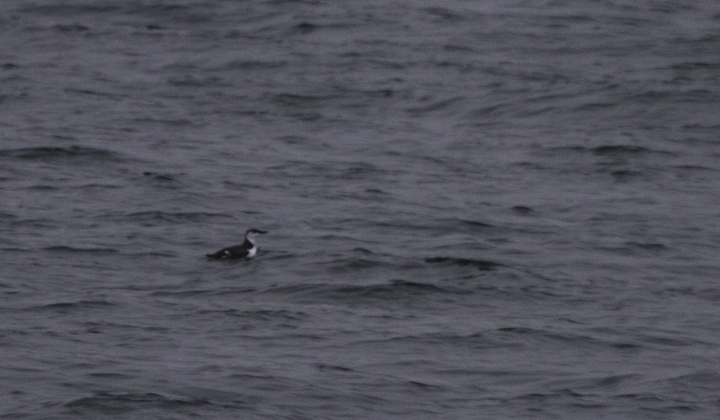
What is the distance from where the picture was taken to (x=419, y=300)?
16.2 m

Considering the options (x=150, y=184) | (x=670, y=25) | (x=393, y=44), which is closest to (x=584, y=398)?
(x=150, y=184)

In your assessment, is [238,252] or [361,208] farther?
[361,208]

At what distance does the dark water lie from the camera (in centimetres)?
1330

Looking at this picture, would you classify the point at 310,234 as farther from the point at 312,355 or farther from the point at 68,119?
the point at 68,119

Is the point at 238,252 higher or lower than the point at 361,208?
higher

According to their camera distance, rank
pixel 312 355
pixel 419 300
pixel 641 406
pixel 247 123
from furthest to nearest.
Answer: pixel 247 123
pixel 419 300
pixel 312 355
pixel 641 406

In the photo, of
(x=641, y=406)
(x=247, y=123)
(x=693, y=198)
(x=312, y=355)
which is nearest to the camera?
(x=641, y=406)

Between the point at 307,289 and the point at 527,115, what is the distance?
888 cm

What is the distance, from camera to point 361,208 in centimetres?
2019

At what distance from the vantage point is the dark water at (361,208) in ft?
43.7

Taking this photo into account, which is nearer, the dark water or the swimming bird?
the dark water

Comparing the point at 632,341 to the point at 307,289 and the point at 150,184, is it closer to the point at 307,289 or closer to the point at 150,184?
the point at 307,289

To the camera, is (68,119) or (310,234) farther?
(68,119)

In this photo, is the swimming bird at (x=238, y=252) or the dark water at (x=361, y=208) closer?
the dark water at (x=361, y=208)
